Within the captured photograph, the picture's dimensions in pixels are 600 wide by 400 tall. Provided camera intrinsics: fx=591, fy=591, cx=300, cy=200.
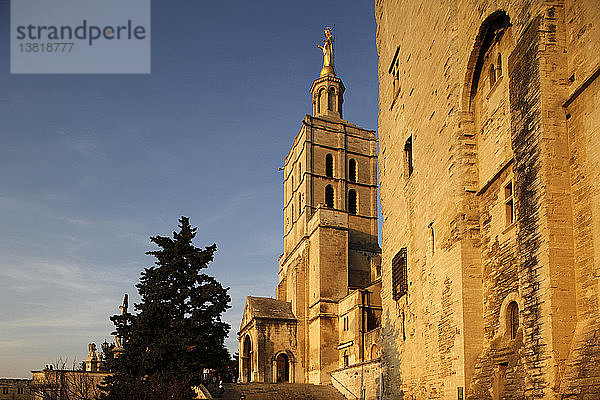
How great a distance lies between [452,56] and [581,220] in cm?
619

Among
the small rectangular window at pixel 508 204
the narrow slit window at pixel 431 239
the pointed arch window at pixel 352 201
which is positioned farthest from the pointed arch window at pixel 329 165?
the small rectangular window at pixel 508 204

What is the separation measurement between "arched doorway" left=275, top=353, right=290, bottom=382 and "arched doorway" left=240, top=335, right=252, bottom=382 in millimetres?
3122

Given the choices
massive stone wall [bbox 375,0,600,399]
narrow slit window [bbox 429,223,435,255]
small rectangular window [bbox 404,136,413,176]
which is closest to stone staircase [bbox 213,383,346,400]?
massive stone wall [bbox 375,0,600,399]

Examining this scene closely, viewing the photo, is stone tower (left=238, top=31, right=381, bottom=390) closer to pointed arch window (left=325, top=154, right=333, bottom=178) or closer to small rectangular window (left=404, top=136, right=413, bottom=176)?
pointed arch window (left=325, top=154, right=333, bottom=178)

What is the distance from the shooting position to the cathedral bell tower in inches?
2013

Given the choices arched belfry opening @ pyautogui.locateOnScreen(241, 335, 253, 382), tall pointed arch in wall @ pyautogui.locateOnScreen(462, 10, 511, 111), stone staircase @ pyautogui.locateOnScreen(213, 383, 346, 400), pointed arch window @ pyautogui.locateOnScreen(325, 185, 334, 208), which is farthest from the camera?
pointed arch window @ pyautogui.locateOnScreen(325, 185, 334, 208)

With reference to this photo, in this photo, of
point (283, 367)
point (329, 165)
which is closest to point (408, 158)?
point (283, 367)

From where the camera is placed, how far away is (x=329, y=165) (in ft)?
156

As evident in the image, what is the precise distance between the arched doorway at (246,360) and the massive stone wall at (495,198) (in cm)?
2596

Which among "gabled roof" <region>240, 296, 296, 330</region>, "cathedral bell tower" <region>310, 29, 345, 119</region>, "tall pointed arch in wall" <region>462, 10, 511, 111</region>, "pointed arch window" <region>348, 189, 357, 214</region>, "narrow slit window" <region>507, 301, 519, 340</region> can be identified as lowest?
"gabled roof" <region>240, 296, 296, 330</region>

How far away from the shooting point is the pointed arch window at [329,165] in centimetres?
4728

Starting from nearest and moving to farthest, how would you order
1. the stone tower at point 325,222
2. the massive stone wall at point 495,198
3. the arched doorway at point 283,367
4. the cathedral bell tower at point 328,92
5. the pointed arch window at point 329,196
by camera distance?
the massive stone wall at point 495,198 < the stone tower at point 325,222 < the arched doorway at point 283,367 < the pointed arch window at point 329,196 < the cathedral bell tower at point 328,92

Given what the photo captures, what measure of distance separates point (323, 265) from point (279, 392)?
12116 mm

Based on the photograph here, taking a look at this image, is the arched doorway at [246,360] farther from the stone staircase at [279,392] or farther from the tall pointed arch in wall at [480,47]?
the tall pointed arch in wall at [480,47]
